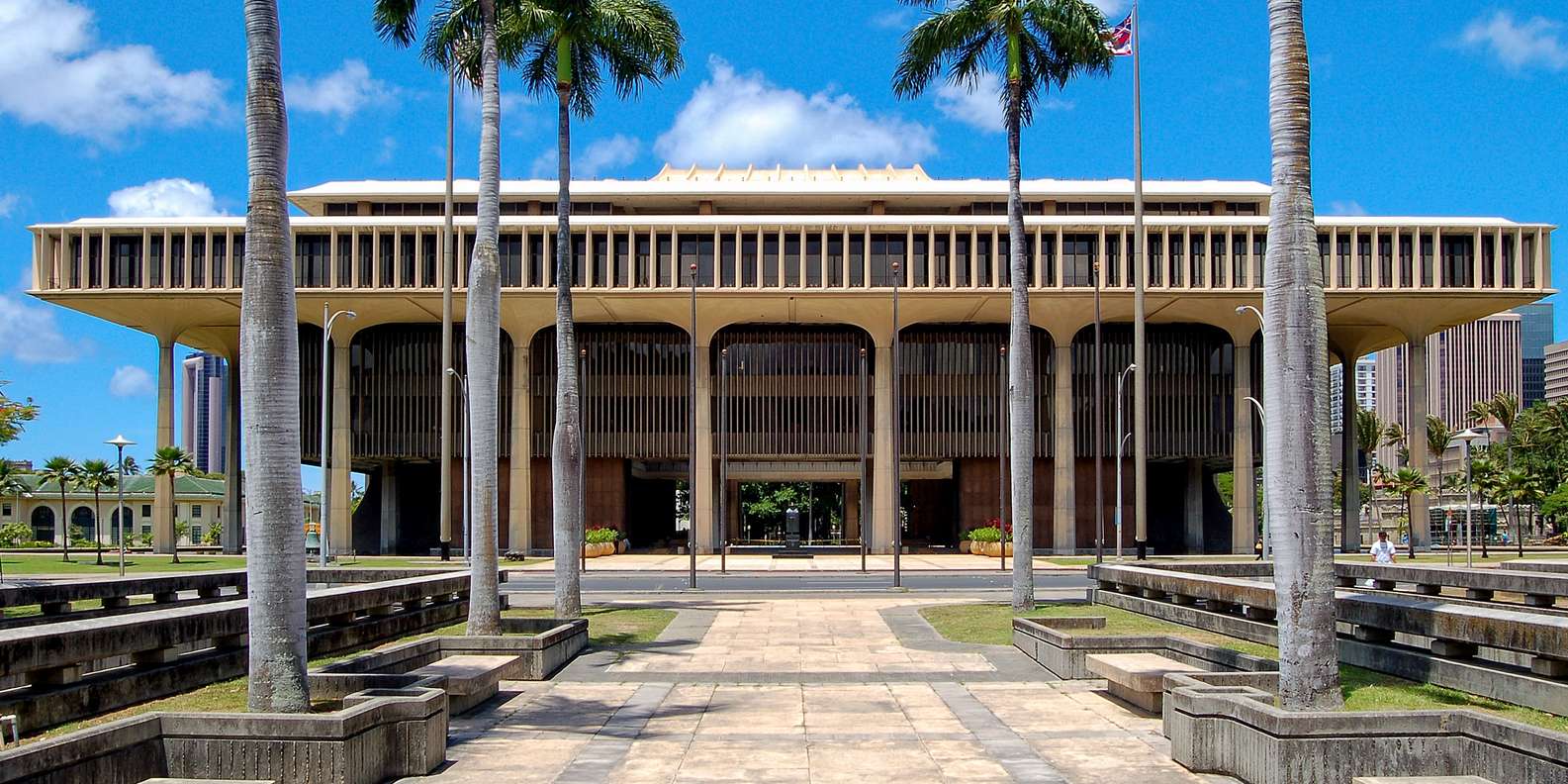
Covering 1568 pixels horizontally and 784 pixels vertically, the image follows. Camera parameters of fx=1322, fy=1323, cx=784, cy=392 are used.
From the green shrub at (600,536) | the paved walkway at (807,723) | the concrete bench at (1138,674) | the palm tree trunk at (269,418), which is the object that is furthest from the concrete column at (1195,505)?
the palm tree trunk at (269,418)

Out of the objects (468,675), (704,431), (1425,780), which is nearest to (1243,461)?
(704,431)

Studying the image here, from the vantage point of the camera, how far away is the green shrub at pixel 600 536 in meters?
62.8

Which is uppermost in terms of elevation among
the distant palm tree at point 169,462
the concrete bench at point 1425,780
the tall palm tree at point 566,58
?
the tall palm tree at point 566,58

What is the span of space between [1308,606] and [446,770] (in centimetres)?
708

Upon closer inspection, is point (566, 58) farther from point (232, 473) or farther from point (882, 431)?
point (232, 473)

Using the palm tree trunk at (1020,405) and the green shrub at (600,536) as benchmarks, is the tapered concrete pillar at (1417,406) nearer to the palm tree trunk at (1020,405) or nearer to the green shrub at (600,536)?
the green shrub at (600,536)

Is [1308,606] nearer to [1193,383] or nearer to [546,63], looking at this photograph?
[546,63]

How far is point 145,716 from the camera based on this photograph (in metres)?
8.99

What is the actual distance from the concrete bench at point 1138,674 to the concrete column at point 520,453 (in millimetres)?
49669

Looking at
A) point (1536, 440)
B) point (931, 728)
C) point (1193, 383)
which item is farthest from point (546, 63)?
point (1536, 440)

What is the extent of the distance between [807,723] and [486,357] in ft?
26.4

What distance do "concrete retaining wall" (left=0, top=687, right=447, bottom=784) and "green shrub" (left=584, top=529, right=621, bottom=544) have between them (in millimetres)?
52137

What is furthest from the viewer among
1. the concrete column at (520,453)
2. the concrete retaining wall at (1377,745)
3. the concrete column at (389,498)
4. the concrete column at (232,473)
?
the concrete column at (389,498)

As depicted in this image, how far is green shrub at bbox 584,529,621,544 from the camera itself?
62.8 metres
